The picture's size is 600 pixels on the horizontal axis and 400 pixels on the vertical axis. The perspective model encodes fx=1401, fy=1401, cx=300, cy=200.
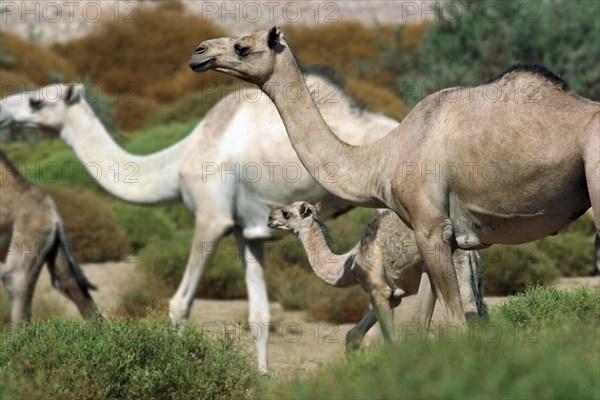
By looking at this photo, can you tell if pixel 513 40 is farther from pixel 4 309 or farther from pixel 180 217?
pixel 4 309

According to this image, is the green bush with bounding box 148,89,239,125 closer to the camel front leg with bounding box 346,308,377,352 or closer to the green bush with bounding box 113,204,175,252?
the green bush with bounding box 113,204,175,252

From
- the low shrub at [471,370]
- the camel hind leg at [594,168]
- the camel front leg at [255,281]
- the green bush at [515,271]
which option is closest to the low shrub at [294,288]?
the green bush at [515,271]

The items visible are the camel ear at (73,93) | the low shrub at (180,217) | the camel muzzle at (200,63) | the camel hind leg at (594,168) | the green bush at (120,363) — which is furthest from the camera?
the low shrub at (180,217)

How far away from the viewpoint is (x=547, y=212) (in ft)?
27.7

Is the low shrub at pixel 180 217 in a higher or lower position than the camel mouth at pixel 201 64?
lower

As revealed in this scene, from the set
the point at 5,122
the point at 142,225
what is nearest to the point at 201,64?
the point at 5,122

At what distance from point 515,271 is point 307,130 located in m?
9.01

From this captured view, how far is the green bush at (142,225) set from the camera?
2380cm

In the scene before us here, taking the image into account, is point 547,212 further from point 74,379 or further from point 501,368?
point 74,379

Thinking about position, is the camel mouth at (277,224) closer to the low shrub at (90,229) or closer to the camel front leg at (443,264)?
the camel front leg at (443,264)

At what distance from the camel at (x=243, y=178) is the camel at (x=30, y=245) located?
85cm

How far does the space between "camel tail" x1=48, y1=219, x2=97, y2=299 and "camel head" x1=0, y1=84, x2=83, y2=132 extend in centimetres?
119

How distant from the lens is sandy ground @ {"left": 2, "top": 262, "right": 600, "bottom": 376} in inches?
553

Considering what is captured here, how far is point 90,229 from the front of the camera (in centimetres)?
2242
